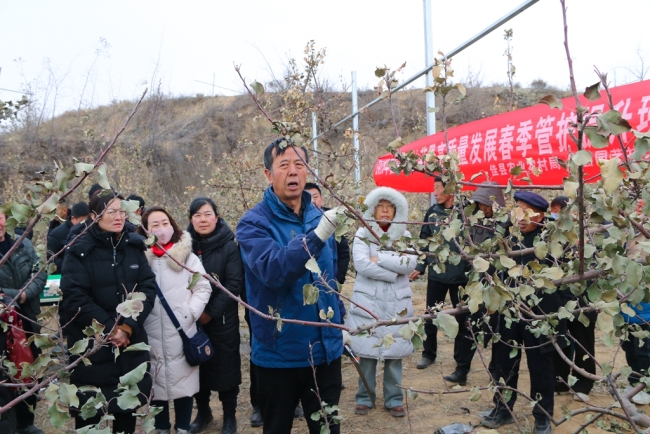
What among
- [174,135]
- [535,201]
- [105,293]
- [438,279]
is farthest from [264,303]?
[174,135]

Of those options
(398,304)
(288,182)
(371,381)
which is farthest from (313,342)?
(371,381)

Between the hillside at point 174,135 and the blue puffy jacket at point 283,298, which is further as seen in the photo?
the hillside at point 174,135

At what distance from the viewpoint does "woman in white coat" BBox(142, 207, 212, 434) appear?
3.06 meters

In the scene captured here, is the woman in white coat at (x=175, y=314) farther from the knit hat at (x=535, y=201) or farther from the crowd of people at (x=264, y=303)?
the knit hat at (x=535, y=201)

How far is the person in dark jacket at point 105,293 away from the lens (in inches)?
104

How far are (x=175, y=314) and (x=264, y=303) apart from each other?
3.92ft

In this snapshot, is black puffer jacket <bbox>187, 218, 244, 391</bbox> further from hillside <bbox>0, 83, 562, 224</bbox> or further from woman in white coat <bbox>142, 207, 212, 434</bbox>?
hillside <bbox>0, 83, 562, 224</bbox>

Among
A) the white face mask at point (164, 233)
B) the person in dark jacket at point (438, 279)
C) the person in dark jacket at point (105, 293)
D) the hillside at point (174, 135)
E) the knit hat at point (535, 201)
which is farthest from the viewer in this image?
the hillside at point (174, 135)

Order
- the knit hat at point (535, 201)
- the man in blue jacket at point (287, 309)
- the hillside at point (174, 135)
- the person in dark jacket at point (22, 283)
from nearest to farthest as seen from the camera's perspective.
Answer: the man in blue jacket at point (287, 309), the knit hat at point (535, 201), the person in dark jacket at point (22, 283), the hillside at point (174, 135)

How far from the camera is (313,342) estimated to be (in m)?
2.18

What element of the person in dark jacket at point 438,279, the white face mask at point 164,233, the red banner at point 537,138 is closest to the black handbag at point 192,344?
the white face mask at point 164,233

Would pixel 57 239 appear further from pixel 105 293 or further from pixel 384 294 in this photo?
pixel 384 294

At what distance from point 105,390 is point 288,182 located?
1.52 meters

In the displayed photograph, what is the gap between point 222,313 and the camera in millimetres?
3307
